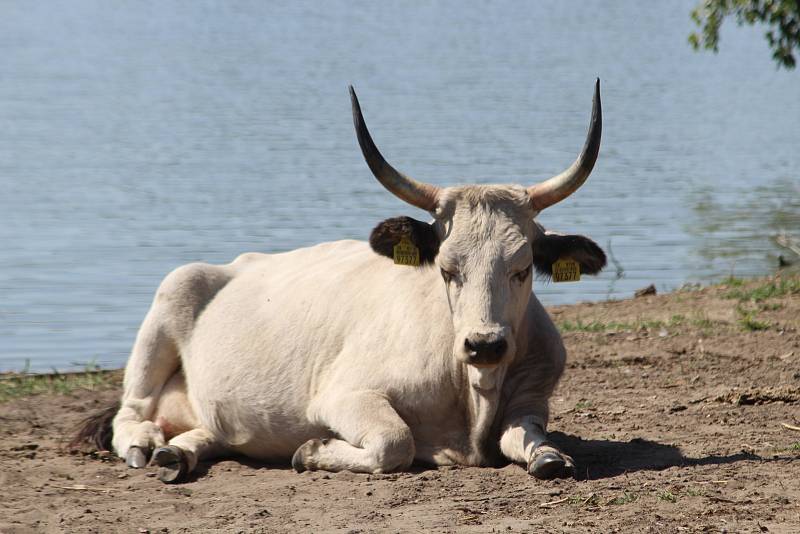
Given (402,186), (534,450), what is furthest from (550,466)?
(402,186)

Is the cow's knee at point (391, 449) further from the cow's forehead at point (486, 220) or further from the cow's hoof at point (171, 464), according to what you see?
the cow's hoof at point (171, 464)

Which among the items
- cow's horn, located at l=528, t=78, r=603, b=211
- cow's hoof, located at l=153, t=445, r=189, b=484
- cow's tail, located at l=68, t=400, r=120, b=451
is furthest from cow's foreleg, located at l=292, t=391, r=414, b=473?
cow's tail, located at l=68, t=400, r=120, b=451

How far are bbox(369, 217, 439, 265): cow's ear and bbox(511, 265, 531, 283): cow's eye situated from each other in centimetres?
62

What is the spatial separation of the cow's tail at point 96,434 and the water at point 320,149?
312cm

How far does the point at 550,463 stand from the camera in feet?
21.8

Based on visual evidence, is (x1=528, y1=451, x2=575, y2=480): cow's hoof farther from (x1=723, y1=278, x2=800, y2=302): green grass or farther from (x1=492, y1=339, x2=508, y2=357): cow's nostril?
(x1=723, y1=278, x2=800, y2=302): green grass

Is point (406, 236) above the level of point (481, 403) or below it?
above

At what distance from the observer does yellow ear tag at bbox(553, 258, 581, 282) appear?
724 cm

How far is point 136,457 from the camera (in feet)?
25.8

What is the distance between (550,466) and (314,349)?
1.87 metres

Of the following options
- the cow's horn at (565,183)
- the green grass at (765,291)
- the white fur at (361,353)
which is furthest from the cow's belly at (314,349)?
the green grass at (765,291)

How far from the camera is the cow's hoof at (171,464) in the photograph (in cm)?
741

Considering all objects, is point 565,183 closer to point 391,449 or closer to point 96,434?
point 391,449

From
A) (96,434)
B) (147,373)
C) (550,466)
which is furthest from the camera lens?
(147,373)
